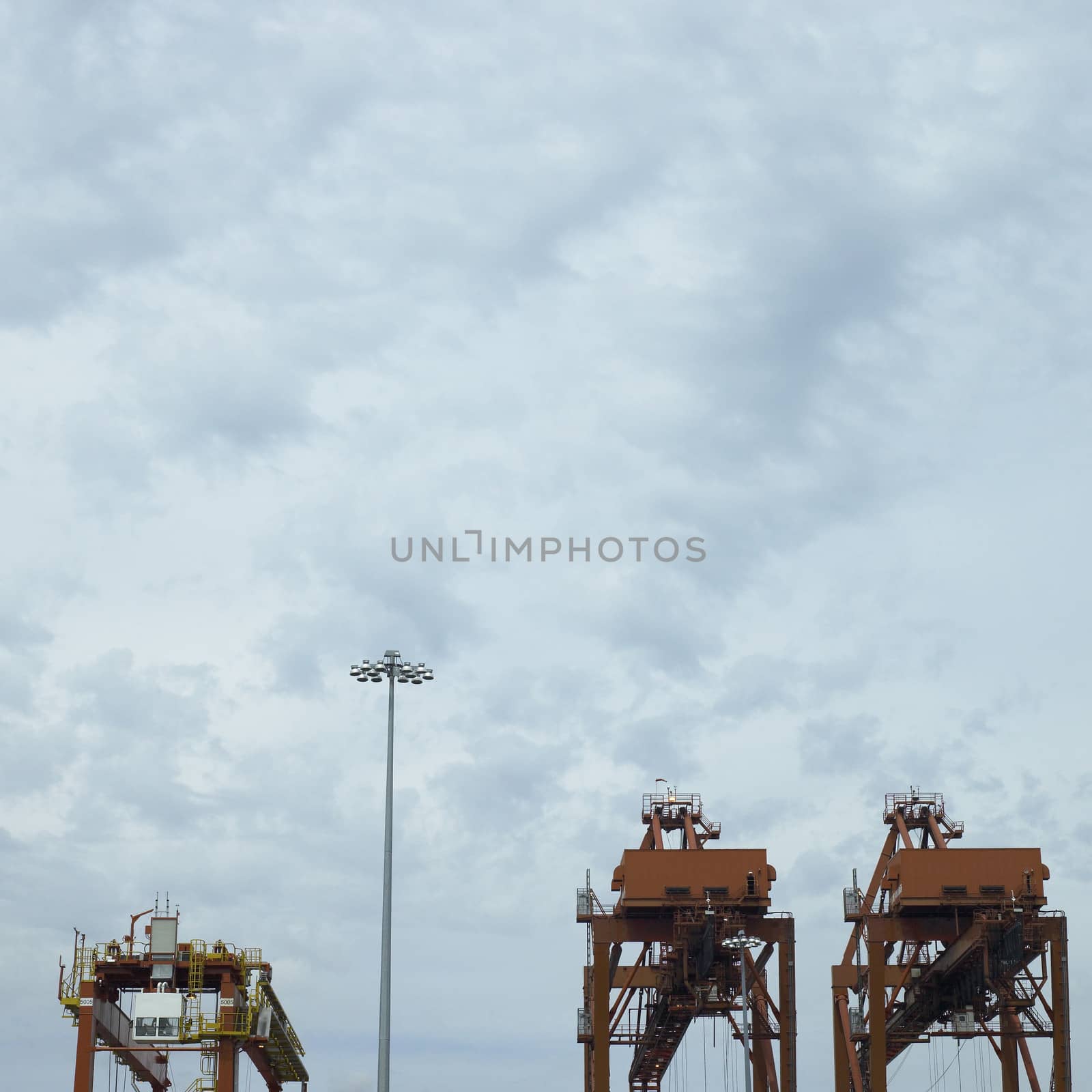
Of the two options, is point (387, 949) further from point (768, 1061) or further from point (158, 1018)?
point (768, 1061)

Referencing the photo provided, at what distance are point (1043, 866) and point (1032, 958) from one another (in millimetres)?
3554

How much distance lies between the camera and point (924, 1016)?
73.4 m

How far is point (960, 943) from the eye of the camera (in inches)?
2566

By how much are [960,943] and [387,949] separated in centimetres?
2967

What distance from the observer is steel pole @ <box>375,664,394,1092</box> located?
4191cm

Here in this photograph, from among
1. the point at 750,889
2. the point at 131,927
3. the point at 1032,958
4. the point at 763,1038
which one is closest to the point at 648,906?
the point at 750,889

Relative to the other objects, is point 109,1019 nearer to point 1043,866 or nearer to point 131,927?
point 131,927

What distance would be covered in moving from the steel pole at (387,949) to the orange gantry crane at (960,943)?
85.9ft

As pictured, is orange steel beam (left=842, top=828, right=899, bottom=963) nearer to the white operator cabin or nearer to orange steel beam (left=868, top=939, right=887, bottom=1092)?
orange steel beam (left=868, top=939, right=887, bottom=1092)

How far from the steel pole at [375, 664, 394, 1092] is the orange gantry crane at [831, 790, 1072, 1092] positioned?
2619 cm

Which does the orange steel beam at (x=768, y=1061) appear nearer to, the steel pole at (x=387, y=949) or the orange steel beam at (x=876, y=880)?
the orange steel beam at (x=876, y=880)

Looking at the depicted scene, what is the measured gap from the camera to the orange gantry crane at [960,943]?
63031mm

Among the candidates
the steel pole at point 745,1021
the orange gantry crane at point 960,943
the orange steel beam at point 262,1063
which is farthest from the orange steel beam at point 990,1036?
the orange steel beam at point 262,1063

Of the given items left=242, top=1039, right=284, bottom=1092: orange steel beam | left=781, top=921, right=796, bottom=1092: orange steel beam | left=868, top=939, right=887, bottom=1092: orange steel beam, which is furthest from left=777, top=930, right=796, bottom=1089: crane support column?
left=242, top=1039, right=284, bottom=1092: orange steel beam
